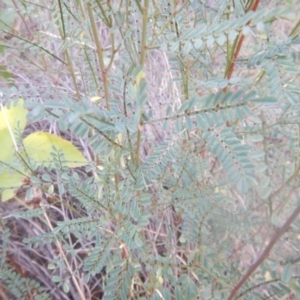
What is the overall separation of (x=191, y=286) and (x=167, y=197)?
0.49 ft

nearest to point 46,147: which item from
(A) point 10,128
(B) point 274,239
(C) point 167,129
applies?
(A) point 10,128

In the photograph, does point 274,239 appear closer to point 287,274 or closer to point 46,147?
point 287,274

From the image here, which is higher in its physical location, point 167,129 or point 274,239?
point 167,129

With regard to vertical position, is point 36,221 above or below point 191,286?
below

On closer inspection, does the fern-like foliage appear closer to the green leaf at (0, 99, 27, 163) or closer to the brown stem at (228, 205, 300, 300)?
the brown stem at (228, 205, 300, 300)

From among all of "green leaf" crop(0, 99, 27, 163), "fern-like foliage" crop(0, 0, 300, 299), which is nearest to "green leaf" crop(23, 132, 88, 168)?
"green leaf" crop(0, 99, 27, 163)

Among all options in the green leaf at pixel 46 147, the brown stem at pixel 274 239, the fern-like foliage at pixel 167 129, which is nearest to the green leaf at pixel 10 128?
the green leaf at pixel 46 147

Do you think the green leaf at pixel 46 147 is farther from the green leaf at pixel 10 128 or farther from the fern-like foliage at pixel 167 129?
the fern-like foliage at pixel 167 129

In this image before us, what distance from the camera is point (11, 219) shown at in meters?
1.08

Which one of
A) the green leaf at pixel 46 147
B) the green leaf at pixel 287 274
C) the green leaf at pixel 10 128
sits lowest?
the green leaf at pixel 287 274

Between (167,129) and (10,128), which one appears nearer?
(167,129)

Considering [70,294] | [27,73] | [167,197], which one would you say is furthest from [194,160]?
[27,73]

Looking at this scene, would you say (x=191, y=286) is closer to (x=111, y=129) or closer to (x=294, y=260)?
(x=294, y=260)

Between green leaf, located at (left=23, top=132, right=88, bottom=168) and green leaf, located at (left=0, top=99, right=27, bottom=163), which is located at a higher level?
green leaf, located at (left=0, top=99, right=27, bottom=163)
